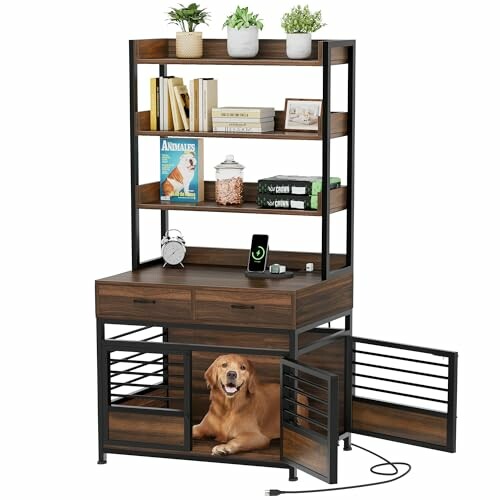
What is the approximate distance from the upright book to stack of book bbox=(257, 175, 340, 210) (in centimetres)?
38

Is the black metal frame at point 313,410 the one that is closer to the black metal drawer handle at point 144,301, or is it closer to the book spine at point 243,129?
the black metal drawer handle at point 144,301

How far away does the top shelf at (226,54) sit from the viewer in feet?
24.3

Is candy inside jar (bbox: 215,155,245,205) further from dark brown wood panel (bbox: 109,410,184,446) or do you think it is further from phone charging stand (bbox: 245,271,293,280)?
dark brown wood panel (bbox: 109,410,184,446)

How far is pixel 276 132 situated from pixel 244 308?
3.22 feet

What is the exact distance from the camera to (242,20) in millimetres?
7559

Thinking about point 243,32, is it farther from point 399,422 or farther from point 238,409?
point 399,422

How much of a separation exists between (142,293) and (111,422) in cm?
70

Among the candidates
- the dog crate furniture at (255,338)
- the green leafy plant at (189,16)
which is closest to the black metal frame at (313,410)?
the dog crate furniture at (255,338)

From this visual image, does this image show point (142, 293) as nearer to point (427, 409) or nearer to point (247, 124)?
point (247, 124)

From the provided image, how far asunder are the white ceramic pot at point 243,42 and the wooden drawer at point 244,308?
4.11 feet

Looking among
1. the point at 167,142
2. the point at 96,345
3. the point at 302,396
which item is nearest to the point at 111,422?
the point at 96,345

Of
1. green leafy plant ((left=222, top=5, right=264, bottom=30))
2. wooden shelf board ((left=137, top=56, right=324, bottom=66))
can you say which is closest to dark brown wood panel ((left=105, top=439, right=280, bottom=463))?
wooden shelf board ((left=137, top=56, right=324, bottom=66))

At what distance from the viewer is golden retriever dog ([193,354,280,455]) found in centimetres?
745

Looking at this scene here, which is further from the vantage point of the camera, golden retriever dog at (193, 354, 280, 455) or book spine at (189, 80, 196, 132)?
book spine at (189, 80, 196, 132)
